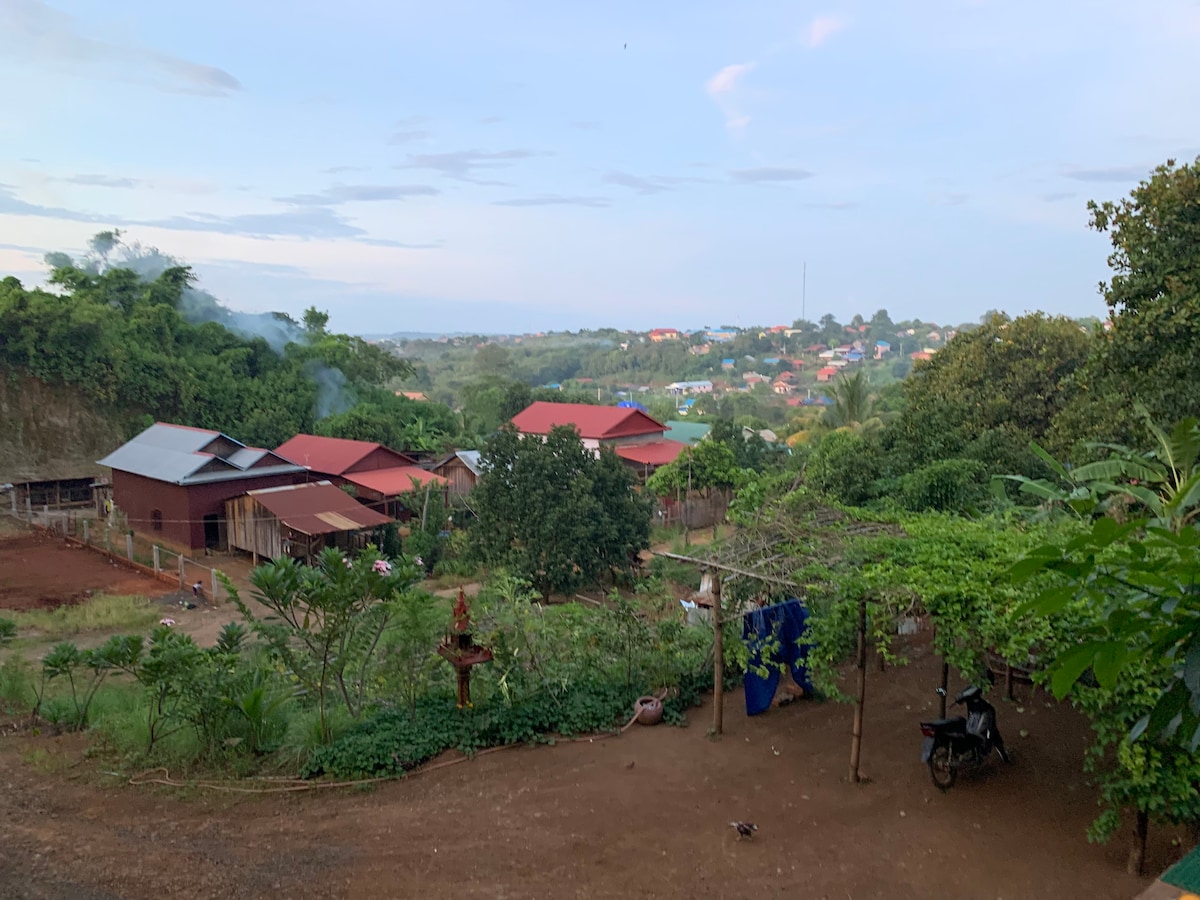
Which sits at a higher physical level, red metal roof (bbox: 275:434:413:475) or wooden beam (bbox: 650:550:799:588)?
wooden beam (bbox: 650:550:799:588)

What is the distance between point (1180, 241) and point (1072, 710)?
639cm

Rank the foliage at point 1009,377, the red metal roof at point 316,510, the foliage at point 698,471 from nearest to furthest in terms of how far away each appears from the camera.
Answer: the foliage at point 1009,377
the red metal roof at point 316,510
the foliage at point 698,471

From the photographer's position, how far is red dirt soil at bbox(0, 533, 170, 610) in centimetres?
1562

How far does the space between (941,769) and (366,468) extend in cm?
2031

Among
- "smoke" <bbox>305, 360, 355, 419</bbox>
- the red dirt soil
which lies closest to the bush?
the red dirt soil

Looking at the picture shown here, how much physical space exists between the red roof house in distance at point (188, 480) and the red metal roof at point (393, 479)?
1753 mm

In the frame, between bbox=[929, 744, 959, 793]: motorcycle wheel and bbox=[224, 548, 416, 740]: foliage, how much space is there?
14.5ft

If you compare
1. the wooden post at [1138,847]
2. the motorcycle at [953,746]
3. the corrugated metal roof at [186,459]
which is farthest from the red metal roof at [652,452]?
the wooden post at [1138,847]

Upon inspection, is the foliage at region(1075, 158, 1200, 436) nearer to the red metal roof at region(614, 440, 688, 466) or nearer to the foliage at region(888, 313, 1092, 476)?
the foliage at region(888, 313, 1092, 476)

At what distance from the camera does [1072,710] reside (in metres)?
7.77

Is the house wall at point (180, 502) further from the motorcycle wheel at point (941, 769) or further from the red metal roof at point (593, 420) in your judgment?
the motorcycle wheel at point (941, 769)

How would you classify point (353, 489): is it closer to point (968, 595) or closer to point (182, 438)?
point (182, 438)

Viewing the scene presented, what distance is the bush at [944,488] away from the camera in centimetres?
1120

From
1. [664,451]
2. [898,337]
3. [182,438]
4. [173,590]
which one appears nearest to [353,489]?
[182,438]
